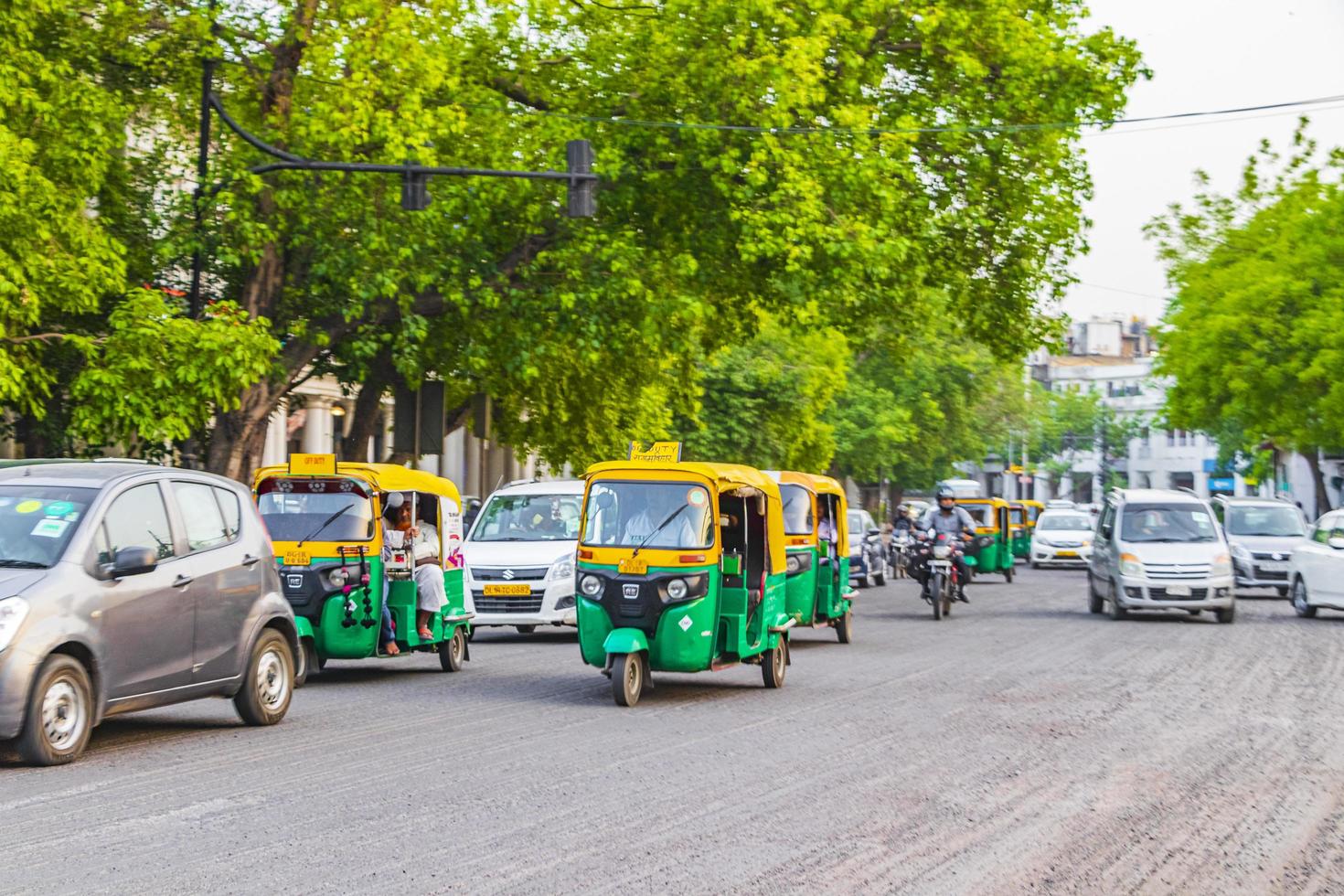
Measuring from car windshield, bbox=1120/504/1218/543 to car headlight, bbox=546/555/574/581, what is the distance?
9.36 metres

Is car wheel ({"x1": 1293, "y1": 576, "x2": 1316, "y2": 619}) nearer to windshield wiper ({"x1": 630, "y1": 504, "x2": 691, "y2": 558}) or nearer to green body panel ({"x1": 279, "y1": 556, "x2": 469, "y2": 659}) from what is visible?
windshield wiper ({"x1": 630, "y1": 504, "x2": 691, "y2": 558})

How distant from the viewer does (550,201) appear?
94.7 feet

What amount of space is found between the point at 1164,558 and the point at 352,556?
47.8 ft

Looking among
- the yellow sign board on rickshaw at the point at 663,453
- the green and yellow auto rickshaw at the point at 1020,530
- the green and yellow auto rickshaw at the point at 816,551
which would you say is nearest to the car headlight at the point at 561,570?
the green and yellow auto rickshaw at the point at 816,551

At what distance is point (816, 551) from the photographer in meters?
21.2

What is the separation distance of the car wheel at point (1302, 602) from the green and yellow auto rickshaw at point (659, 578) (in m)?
16.2

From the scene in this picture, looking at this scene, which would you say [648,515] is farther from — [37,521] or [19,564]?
[19,564]

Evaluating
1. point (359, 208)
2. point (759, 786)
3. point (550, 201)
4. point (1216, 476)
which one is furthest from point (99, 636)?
point (1216, 476)

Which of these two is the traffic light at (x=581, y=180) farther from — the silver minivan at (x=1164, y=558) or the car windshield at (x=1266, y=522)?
the car windshield at (x=1266, y=522)

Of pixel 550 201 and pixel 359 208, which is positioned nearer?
pixel 359 208

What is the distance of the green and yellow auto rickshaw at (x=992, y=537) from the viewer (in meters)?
43.2

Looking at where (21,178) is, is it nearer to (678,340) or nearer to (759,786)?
(678,340)

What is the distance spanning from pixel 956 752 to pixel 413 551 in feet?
23.2

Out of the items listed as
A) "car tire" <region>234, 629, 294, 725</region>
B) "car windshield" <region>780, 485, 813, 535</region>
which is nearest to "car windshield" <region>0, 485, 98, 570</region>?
"car tire" <region>234, 629, 294, 725</region>
